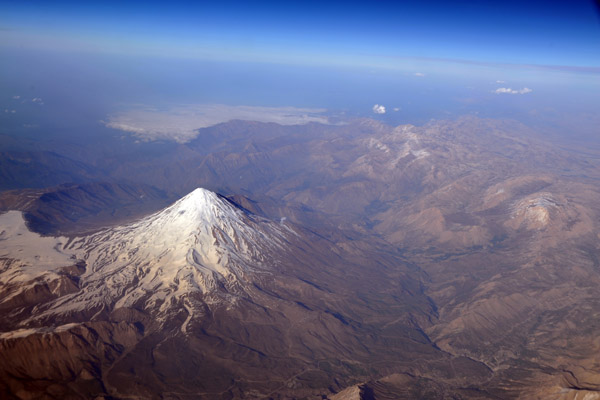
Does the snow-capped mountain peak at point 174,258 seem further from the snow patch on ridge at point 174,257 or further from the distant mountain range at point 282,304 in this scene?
the distant mountain range at point 282,304

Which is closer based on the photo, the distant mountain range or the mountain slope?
the mountain slope

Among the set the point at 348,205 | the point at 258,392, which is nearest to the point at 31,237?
the point at 258,392

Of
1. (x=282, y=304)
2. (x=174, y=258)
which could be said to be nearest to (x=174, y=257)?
(x=174, y=258)

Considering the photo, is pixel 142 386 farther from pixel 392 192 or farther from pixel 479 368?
pixel 392 192

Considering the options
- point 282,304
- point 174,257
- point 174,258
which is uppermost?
point 174,257

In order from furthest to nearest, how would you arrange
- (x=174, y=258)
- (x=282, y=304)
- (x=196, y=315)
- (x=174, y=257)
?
(x=282, y=304), (x=174, y=257), (x=174, y=258), (x=196, y=315)

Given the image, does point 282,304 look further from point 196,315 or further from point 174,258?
point 174,258

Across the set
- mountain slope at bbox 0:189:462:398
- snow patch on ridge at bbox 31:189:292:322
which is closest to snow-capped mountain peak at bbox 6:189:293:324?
snow patch on ridge at bbox 31:189:292:322

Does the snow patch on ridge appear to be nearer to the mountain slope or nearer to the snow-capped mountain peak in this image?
the snow-capped mountain peak

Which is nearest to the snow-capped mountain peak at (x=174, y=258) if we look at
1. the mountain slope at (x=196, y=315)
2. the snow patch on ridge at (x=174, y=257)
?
the snow patch on ridge at (x=174, y=257)

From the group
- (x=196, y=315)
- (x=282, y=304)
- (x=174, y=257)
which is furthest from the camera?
(x=282, y=304)

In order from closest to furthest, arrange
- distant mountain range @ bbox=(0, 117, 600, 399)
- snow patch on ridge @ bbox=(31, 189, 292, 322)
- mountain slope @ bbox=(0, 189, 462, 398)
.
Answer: mountain slope @ bbox=(0, 189, 462, 398)
distant mountain range @ bbox=(0, 117, 600, 399)
snow patch on ridge @ bbox=(31, 189, 292, 322)
